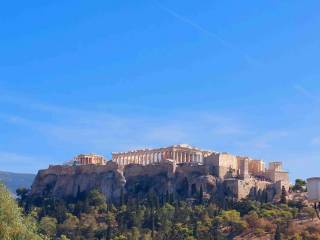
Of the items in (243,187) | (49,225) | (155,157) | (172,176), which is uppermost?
(155,157)

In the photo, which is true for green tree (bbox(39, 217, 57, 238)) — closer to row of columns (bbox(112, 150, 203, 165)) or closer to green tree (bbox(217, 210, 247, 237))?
green tree (bbox(217, 210, 247, 237))

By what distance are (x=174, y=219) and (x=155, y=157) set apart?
24.1 meters

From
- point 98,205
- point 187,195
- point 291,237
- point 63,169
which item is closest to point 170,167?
point 187,195

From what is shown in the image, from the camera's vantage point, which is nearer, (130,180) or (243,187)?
(243,187)

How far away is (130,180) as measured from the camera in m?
87.0

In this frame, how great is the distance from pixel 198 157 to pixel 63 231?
27.6 meters

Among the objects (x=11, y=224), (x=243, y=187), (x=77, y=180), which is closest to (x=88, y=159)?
(x=77, y=180)

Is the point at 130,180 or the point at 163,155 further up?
the point at 163,155

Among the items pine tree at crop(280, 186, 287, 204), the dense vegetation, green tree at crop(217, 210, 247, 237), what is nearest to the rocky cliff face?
the dense vegetation

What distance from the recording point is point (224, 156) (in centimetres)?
8581

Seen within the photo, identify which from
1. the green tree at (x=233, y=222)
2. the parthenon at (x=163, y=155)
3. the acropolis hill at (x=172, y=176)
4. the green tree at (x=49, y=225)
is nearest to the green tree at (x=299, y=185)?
the acropolis hill at (x=172, y=176)

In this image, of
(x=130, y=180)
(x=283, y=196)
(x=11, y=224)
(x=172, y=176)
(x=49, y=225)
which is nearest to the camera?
(x=11, y=224)

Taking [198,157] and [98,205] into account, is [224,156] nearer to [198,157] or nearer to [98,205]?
[198,157]

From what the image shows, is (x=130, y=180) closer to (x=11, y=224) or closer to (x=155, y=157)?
(x=155, y=157)
